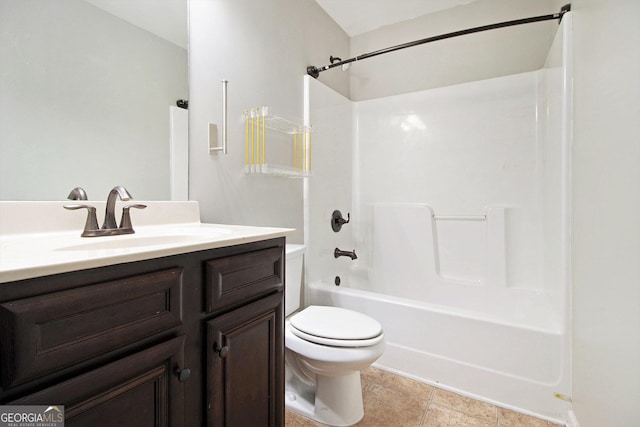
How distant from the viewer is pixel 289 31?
5.95 feet

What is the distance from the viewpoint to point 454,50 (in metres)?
2.22

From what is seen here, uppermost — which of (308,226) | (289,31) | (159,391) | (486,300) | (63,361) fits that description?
(289,31)

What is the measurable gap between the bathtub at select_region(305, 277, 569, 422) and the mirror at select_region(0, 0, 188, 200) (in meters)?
1.26

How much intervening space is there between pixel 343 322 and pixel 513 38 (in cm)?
223

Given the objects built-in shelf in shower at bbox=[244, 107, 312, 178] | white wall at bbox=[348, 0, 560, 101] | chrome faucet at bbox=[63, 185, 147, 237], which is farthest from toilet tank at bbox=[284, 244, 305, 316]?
white wall at bbox=[348, 0, 560, 101]

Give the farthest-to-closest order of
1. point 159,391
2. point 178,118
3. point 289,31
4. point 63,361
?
point 289,31
point 178,118
point 159,391
point 63,361

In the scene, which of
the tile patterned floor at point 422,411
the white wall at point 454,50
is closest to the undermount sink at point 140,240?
the tile patterned floor at point 422,411

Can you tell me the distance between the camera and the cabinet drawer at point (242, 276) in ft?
2.42

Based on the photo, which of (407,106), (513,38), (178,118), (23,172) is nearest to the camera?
(23,172)

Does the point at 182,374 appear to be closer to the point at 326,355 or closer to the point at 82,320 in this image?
the point at 82,320

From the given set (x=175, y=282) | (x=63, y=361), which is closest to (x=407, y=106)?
(x=175, y=282)

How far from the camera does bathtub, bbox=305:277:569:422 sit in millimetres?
1345

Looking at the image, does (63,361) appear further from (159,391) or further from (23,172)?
(23,172)

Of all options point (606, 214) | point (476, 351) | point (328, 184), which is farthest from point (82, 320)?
point (328, 184)
